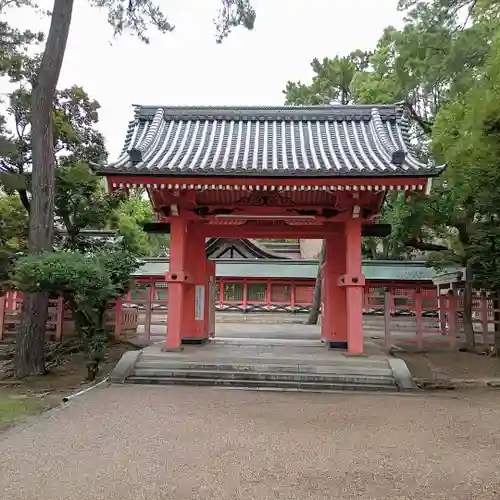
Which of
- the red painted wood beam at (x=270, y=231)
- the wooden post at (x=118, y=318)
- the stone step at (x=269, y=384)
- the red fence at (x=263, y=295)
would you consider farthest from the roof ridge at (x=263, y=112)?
the red fence at (x=263, y=295)

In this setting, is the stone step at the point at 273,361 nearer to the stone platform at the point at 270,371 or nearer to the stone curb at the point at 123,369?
the stone platform at the point at 270,371

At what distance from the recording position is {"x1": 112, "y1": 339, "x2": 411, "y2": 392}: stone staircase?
8.38 metres

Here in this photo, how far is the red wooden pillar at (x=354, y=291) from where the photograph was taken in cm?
1001

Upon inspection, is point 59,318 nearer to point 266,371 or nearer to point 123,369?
point 123,369

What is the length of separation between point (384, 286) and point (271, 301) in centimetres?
668

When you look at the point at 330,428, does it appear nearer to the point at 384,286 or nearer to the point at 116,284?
the point at 116,284

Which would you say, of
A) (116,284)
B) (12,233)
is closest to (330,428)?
(116,284)

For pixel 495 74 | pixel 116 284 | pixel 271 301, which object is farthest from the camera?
pixel 271 301

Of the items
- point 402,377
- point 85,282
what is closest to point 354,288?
point 402,377

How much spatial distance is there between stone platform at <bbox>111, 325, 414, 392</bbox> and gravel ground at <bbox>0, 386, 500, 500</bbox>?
1.07 m

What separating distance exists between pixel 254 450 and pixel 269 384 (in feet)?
12.1

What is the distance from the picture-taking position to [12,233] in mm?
13805

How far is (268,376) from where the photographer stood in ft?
28.4

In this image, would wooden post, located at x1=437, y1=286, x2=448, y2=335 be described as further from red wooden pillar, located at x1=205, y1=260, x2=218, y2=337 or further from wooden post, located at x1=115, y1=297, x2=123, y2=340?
wooden post, located at x1=115, y1=297, x2=123, y2=340
